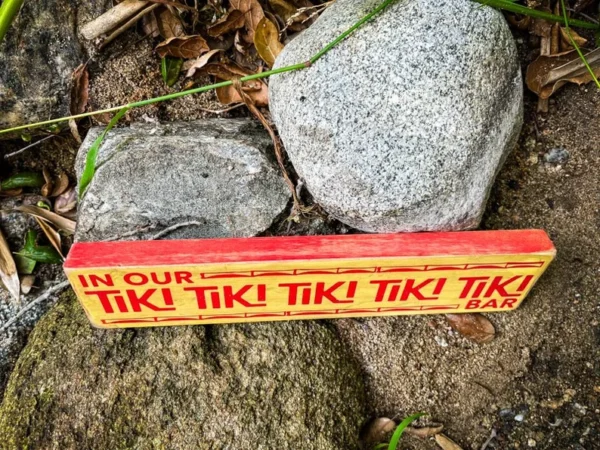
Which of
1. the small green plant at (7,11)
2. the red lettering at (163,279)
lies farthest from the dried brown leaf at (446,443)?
the small green plant at (7,11)

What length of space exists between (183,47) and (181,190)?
384 millimetres

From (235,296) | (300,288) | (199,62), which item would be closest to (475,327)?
(300,288)

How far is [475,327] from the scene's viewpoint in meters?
1.35

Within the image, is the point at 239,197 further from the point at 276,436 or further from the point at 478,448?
the point at 478,448

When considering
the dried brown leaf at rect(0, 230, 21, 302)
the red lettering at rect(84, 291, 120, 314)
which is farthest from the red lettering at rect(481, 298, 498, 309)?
the dried brown leaf at rect(0, 230, 21, 302)

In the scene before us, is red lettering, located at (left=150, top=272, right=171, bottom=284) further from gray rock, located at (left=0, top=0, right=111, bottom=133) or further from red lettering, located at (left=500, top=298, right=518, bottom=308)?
red lettering, located at (left=500, top=298, right=518, bottom=308)

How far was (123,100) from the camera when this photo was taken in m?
1.44

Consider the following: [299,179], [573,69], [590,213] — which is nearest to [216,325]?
[299,179]

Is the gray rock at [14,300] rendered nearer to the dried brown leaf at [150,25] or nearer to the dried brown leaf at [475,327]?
the dried brown leaf at [150,25]

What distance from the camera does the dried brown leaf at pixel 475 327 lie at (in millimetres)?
1344

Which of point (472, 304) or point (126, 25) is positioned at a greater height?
point (126, 25)

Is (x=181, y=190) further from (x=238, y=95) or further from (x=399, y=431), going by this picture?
(x=399, y=431)

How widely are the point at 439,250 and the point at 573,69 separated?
643 millimetres

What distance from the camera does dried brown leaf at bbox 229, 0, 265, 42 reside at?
1.39 meters
